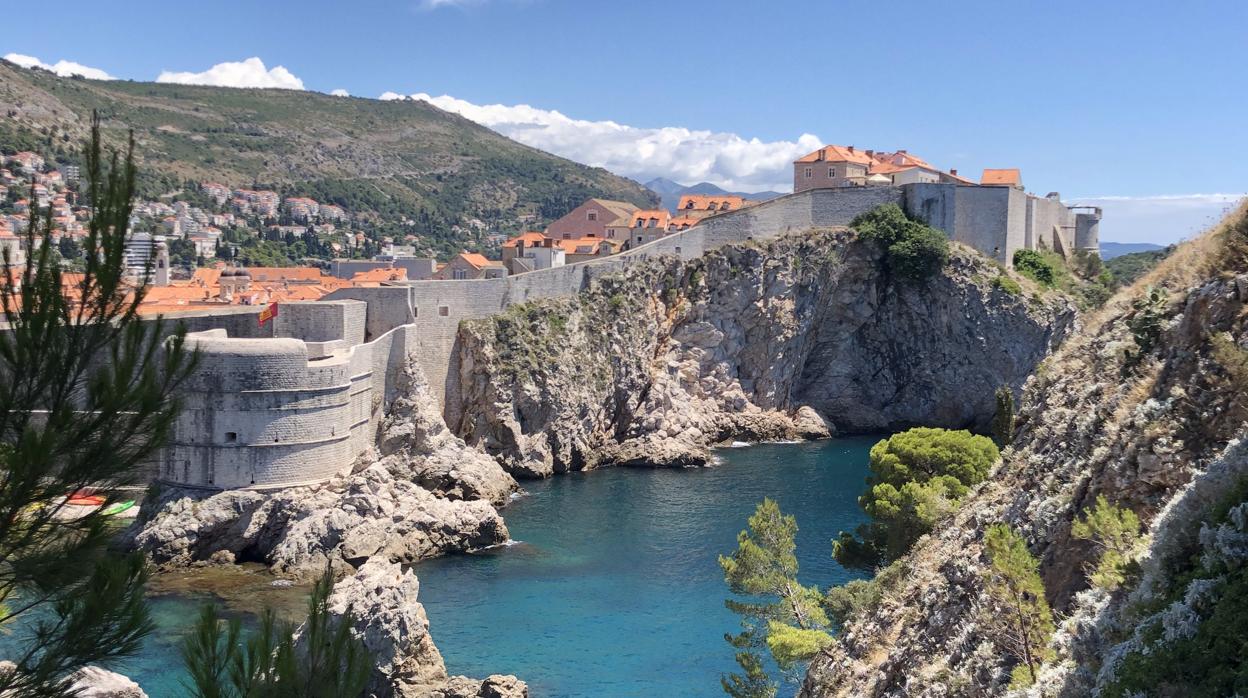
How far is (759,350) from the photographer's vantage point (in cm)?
4897

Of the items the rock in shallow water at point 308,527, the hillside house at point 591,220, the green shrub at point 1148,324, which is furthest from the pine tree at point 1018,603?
the hillside house at point 591,220

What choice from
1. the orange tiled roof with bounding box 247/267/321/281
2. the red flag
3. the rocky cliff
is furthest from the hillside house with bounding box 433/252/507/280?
the rocky cliff

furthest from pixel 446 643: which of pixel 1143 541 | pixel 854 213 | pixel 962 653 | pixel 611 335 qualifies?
pixel 854 213

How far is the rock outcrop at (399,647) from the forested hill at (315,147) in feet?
254

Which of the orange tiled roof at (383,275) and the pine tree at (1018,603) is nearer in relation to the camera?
the pine tree at (1018,603)

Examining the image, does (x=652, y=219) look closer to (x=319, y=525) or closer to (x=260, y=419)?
(x=260, y=419)

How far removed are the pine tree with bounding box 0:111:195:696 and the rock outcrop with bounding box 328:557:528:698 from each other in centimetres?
1146

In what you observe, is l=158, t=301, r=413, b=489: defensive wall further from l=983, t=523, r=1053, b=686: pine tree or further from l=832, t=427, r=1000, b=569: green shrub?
l=983, t=523, r=1053, b=686: pine tree

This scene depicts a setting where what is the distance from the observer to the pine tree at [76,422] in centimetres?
680

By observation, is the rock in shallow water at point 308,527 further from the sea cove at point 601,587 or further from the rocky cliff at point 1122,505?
the rocky cliff at point 1122,505

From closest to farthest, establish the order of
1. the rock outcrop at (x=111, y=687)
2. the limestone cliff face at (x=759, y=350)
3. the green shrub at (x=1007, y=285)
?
the rock outcrop at (x=111, y=687) → the limestone cliff face at (x=759, y=350) → the green shrub at (x=1007, y=285)

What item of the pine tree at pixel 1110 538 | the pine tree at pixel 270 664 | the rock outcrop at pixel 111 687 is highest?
the pine tree at pixel 1110 538

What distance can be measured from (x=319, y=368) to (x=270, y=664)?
22.9m

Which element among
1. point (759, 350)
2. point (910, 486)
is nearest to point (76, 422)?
point (910, 486)
